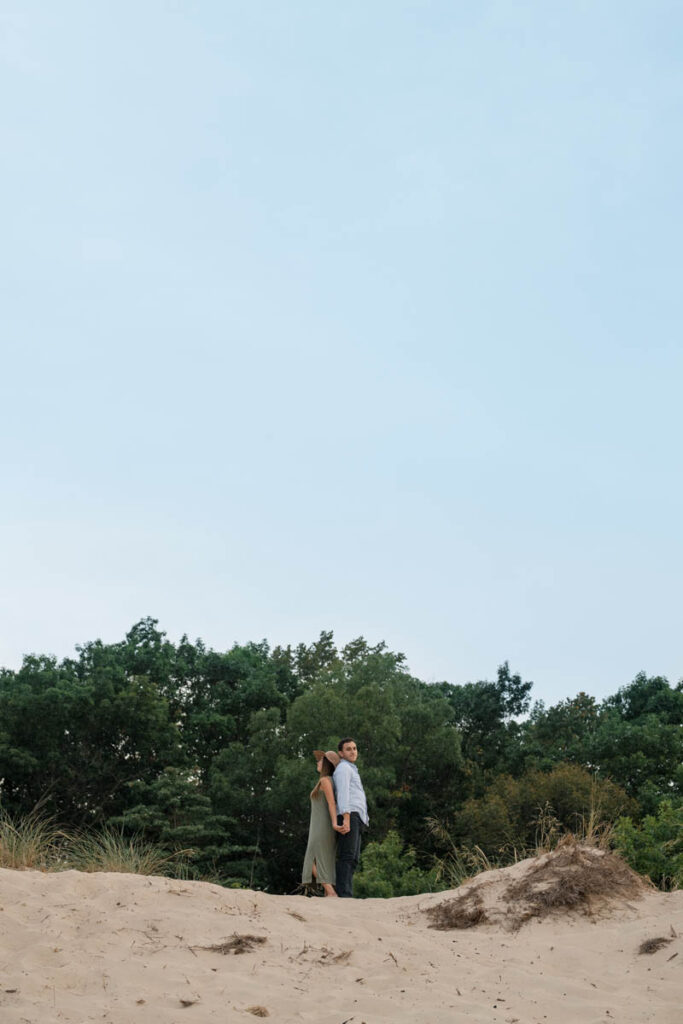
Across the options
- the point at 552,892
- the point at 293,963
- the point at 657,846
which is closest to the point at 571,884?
the point at 552,892

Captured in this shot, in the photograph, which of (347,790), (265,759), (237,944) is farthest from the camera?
(265,759)

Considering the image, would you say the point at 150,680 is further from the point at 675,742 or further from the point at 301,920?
the point at 301,920

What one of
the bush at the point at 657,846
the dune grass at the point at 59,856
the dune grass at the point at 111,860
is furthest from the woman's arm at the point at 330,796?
the bush at the point at 657,846

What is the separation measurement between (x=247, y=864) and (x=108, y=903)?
1987 cm

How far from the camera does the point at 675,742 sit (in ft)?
95.2

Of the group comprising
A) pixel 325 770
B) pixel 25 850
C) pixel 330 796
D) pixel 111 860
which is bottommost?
pixel 111 860

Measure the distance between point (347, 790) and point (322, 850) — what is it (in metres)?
0.69

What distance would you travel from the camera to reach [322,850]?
961 cm

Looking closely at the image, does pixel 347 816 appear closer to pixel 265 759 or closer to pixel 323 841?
pixel 323 841

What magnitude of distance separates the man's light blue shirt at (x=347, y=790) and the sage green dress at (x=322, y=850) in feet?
1.11

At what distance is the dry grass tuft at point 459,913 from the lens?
8.38 metres

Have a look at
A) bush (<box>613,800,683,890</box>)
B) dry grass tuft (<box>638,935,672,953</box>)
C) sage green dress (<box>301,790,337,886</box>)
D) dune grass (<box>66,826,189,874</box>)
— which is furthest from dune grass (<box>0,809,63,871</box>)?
bush (<box>613,800,683,890</box>)

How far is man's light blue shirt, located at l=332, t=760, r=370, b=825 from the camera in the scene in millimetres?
9367

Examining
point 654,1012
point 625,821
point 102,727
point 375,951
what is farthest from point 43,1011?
point 102,727
